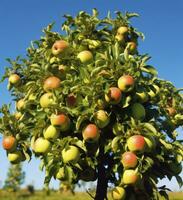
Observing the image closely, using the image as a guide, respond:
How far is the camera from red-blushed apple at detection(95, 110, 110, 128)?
28.6 ft

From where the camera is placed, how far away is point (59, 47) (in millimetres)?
9719

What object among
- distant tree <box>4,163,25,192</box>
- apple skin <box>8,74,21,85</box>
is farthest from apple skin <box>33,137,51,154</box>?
distant tree <box>4,163,25,192</box>

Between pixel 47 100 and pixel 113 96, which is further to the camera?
pixel 47 100

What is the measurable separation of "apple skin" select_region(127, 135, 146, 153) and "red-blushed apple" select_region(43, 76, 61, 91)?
1922mm

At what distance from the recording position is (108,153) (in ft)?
32.6

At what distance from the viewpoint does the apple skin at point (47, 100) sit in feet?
30.0

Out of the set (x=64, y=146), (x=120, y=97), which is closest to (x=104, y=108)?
(x=120, y=97)

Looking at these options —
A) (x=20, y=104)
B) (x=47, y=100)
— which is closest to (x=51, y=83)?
(x=47, y=100)

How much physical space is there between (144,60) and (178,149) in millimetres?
2130

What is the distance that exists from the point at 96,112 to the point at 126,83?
0.82 m

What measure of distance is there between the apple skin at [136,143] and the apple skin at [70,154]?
1071 mm

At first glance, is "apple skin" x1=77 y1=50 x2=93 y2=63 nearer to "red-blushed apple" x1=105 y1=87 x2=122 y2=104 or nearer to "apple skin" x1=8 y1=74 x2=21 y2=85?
"red-blushed apple" x1=105 y1=87 x2=122 y2=104

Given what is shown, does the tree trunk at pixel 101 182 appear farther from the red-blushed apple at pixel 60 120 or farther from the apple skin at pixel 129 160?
the red-blushed apple at pixel 60 120

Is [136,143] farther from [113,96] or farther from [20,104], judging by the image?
[20,104]
